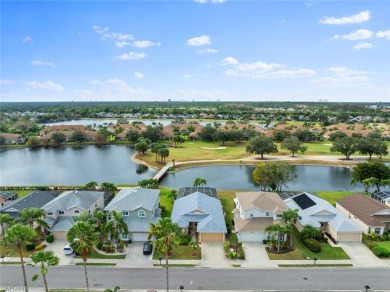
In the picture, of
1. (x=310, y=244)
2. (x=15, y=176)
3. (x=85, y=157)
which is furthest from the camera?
(x=85, y=157)

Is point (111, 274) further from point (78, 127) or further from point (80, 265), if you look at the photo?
point (78, 127)

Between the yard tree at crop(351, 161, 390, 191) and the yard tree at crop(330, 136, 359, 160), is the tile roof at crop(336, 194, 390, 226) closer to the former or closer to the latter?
the yard tree at crop(351, 161, 390, 191)

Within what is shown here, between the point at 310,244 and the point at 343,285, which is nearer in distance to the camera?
the point at 343,285

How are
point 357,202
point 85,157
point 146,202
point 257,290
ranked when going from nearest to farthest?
point 257,290 → point 146,202 → point 357,202 → point 85,157

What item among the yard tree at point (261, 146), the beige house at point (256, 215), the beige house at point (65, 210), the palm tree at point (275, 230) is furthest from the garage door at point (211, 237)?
the yard tree at point (261, 146)

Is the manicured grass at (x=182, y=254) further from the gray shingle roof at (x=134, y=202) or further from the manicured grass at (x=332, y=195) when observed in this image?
the manicured grass at (x=332, y=195)

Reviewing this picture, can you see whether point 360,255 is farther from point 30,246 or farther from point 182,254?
point 30,246

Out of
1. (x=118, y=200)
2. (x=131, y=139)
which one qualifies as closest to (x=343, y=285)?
(x=118, y=200)
